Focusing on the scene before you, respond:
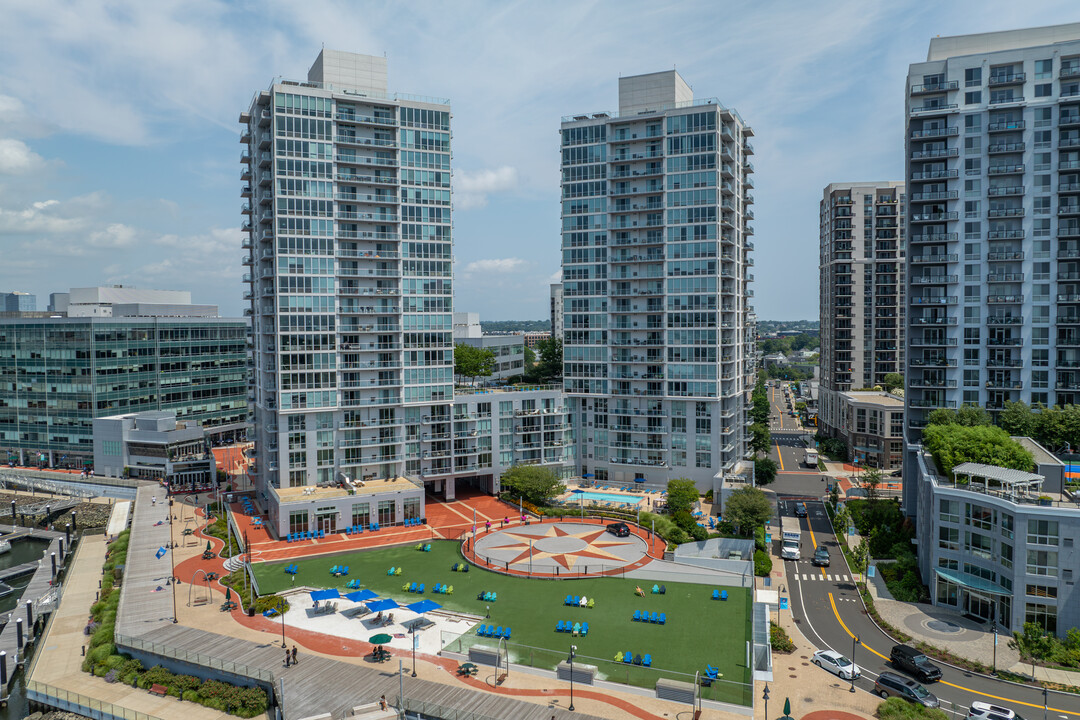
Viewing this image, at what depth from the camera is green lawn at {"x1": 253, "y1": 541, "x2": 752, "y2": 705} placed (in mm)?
57219

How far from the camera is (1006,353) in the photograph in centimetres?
9281

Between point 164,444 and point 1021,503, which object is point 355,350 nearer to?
point 164,444

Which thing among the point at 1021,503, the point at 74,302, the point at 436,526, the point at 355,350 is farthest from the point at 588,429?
the point at 74,302

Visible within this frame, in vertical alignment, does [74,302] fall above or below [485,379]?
above

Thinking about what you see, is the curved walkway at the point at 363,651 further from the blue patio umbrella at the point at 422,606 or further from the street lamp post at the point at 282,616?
the blue patio umbrella at the point at 422,606

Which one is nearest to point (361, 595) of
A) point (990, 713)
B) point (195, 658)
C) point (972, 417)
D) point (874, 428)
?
point (195, 658)

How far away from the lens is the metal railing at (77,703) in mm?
54250

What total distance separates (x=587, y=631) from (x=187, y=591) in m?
43.6

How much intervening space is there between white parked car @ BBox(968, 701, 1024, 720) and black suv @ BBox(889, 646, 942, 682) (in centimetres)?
495

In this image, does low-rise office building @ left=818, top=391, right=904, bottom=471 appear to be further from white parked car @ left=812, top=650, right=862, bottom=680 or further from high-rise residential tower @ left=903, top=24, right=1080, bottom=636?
white parked car @ left=812, top=650, right=862, bottom=680

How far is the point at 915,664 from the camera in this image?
56.1m

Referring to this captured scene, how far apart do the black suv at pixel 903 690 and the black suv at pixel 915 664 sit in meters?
1.92

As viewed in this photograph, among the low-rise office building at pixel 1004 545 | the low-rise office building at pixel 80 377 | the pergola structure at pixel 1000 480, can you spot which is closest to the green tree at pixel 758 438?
the low-rise office building at pixel 1004 545

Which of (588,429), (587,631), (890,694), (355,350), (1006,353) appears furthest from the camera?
(588,429)
